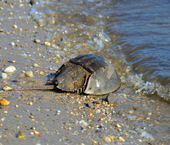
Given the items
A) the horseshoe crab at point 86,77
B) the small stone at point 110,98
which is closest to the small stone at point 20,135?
the horseshoe crab at point 86,77

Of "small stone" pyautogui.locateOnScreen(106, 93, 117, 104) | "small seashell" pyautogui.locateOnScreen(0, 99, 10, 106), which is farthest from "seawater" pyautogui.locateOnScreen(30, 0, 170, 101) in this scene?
"small seashell" pyautogui.locateOnScreen(0, 99, 10, 106)

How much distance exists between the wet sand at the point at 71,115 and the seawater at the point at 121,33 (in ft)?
1.87

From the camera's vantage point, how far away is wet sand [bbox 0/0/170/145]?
217cm

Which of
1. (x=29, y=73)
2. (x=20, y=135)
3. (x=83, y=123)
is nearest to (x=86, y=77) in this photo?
(x=83, y=123)

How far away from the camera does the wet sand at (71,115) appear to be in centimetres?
217

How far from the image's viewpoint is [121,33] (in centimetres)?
577

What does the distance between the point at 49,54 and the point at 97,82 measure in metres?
1.70

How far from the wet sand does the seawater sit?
1.87ft

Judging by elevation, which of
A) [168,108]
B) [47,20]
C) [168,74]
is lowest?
[168,108]

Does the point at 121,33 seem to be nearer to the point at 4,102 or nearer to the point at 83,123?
the point at 83,123

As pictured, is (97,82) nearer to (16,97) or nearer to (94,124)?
(94,124)

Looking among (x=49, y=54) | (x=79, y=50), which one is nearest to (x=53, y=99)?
(x=49, y=54)

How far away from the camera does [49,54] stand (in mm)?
4344

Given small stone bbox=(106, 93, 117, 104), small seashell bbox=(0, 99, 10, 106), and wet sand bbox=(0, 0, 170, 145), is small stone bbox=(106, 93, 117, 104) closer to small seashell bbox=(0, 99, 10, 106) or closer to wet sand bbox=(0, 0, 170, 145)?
wet sand bbox=(0, 0, 170, 145)
